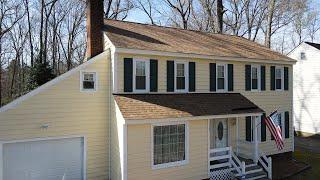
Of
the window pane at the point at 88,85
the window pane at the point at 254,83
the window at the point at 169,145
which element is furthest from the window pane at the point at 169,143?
the window pane at the point at 254,83

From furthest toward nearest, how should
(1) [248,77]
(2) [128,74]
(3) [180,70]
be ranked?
(1) [248,77] < (3) [180,70] < (2) [128,74]

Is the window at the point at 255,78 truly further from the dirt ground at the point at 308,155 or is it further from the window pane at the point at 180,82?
the dirt ground at the point at 308,155

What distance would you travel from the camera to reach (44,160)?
14.9 meters

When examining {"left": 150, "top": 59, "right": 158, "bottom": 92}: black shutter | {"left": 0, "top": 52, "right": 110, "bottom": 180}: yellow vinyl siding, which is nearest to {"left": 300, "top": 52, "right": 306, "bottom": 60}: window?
{"left": 150, "top": 59, "right": 158, "bottom": 92}: black shutter

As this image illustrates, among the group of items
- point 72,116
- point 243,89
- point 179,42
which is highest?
point 179,42

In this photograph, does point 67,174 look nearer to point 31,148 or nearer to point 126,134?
point 31,148

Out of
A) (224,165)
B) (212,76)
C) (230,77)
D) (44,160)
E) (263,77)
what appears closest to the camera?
(44,160)

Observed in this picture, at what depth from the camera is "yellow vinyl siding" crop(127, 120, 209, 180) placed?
14711mm

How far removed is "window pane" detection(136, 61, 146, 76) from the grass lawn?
9404 millimetres

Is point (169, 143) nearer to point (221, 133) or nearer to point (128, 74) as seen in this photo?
point (128, 74)

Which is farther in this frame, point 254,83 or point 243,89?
point 254,83

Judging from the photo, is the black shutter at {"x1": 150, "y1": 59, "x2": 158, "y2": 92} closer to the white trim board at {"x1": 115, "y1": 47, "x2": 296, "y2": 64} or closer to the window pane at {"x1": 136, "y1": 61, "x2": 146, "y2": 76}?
the window pane at {"x1": 136, "y1": 61, "x2": 146, "y2": 76}

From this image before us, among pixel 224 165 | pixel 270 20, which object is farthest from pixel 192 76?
pixel 270 20

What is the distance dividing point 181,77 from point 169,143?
11.8 feet
